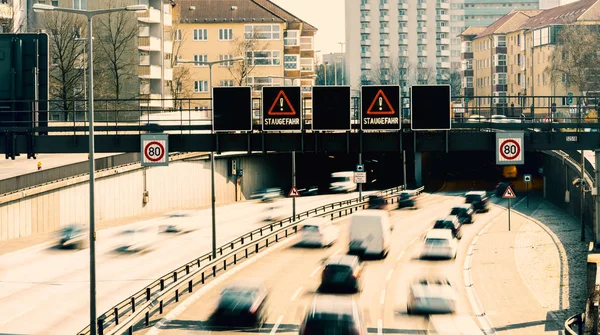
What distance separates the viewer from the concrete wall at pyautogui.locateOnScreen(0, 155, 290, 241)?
5375cm

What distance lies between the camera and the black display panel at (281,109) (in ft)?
103

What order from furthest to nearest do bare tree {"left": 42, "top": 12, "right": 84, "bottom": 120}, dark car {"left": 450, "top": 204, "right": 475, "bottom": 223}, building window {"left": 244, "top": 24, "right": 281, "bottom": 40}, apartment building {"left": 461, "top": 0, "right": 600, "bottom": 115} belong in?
apartment building {"left": 461, "top": 0, "right": 600, "bottom": 115} < building window {"left": 244, "top": 24, "right": 281, "bottom": 40} < bare tree {"left": 42, "top": 12, "right": 84, "bottom": 120} < dark car {"left": 450, "top": 204, "right": 475, "bottom": 223}

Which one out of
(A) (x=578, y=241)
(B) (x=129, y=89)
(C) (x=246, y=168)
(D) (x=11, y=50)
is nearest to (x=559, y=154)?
(A) (x=578, y=241)

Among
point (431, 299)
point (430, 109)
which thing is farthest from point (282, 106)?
point (431, 299)

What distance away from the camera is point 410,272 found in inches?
1718

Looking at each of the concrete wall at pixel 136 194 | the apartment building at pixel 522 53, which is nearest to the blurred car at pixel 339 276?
the concrete wall at pixel 136 194

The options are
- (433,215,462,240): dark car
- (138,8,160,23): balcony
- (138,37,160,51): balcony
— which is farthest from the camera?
(138,37,160,51): balcony

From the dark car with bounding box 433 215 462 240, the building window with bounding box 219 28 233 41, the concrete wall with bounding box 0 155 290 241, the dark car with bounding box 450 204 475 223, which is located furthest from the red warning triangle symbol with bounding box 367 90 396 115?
the building window with bounding box 219 28 233 41

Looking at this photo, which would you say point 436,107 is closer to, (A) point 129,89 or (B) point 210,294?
(B) point 210,294

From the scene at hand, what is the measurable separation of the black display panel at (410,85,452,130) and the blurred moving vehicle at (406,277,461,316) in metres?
5.79

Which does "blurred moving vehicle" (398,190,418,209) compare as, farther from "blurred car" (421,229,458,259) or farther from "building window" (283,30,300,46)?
"building window" (283,30,300,46)

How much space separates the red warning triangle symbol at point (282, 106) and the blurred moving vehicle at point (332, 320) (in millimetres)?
7580

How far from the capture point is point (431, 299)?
107 ft

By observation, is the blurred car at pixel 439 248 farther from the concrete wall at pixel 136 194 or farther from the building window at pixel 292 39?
the building window at pixel 292 39
